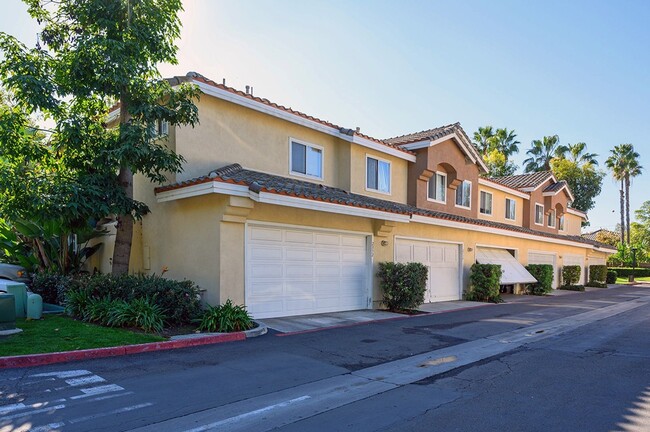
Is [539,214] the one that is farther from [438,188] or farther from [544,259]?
[438,188]

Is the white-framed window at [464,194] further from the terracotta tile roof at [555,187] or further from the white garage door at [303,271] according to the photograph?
the terracotta tile roof at [555,187]

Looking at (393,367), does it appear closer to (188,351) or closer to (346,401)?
(346,401)

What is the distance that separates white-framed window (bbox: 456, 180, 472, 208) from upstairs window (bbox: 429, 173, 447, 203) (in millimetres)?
1113

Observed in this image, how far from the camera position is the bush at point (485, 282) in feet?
64.9

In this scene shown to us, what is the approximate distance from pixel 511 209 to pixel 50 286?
79.2ft

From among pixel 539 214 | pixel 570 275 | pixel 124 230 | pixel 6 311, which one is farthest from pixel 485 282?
pixel 6 311

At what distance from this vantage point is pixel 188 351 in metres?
8.77

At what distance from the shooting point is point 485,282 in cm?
1978

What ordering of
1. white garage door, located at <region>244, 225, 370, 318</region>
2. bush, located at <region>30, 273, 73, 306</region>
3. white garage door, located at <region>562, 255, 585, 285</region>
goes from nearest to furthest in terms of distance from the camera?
1. white garage door, located at <region>244, 225, 370, 318</region>
2. bush, located at <region>30, 273, 73, 306</region>
3. white garage door, located at <region>562, 255, 585, 285</region>

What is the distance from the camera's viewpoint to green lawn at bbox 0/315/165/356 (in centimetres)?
788

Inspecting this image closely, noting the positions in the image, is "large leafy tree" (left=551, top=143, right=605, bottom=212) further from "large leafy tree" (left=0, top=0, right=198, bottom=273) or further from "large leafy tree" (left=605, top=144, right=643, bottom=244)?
"large leafy tree" (left=0, top=0, right=198, bottom=273)

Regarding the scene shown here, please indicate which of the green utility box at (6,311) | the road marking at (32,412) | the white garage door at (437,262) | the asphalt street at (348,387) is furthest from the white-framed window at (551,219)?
the road marking at (32,412)

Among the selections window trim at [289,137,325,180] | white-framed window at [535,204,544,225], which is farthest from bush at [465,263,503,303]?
white-framed window at [535,204,544,225]

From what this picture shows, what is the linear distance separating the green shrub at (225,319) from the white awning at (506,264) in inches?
556
